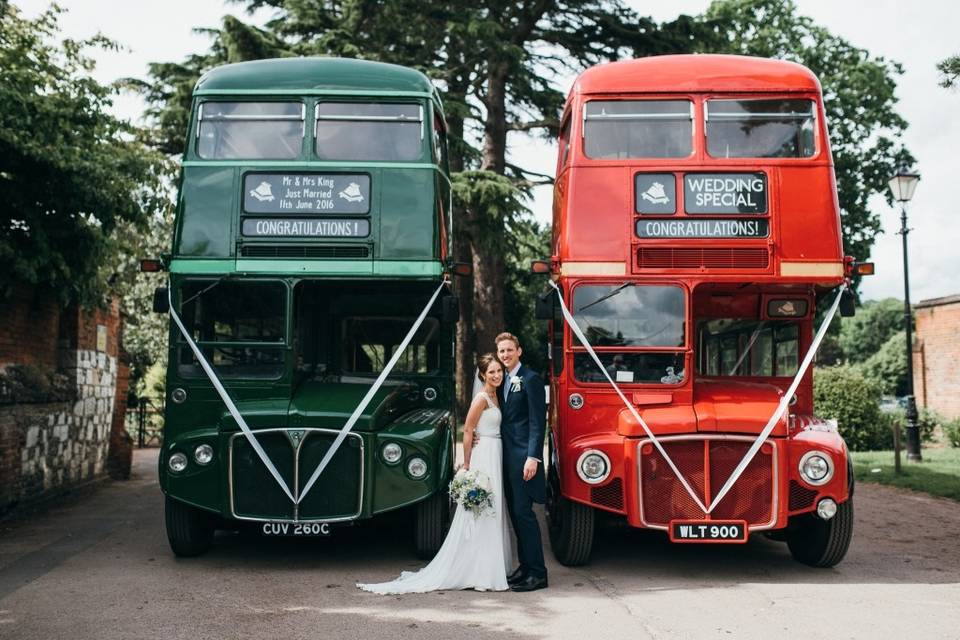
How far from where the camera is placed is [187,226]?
923cm

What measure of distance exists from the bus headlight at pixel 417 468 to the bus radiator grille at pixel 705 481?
70.7 inches

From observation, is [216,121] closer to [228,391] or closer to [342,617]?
[228,391]

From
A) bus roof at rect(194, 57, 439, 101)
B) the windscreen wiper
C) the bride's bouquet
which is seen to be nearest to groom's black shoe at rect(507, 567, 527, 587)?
the bride's bouquet

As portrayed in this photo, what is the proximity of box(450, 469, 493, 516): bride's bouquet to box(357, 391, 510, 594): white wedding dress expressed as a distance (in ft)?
0.19

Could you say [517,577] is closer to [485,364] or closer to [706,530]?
[706,530]

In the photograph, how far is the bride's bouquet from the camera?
790 centimetres

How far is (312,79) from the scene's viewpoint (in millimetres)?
9711

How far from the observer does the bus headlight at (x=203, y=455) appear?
Answer: 848 cm

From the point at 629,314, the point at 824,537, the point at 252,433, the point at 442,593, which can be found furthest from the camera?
the point at 629,314

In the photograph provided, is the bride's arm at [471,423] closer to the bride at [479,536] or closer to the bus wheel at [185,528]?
the bride at [479,536]

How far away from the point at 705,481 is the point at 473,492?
1853 millimetres

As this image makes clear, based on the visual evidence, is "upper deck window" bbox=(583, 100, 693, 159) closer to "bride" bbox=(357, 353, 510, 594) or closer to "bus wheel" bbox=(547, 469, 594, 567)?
"bride" bbox=(357, 353, 510, 594)

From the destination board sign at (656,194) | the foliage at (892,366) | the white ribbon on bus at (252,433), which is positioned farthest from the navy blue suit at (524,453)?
the foliage at (892,366)

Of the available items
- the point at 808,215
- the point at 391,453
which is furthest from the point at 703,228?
the point at 391,453
